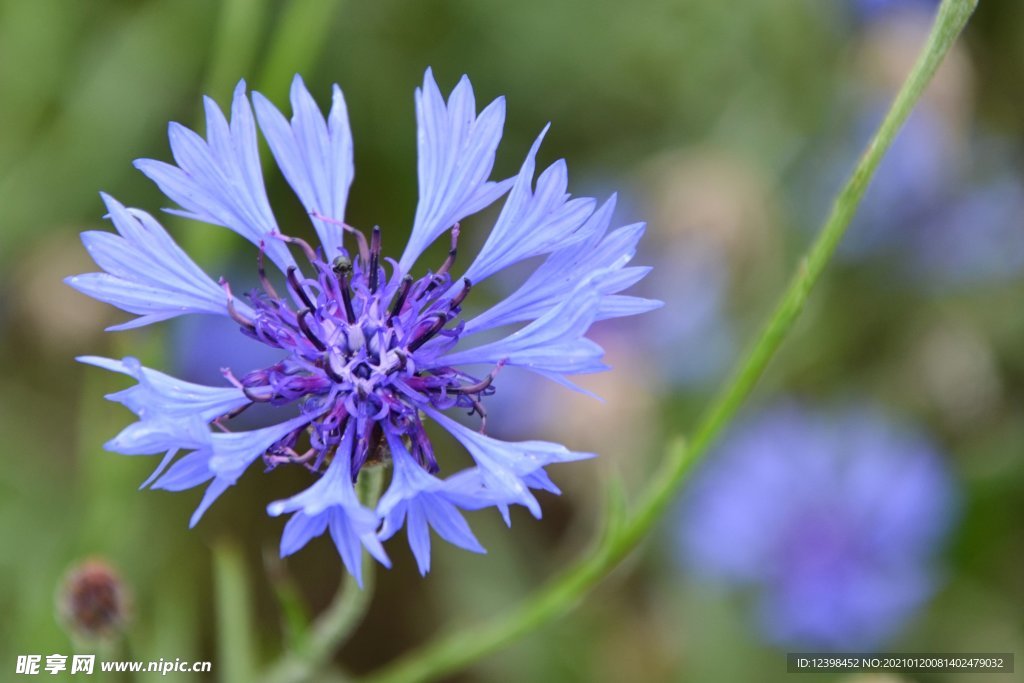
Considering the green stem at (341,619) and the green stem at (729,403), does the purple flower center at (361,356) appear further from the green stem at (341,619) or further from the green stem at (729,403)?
the green stem at (729,403)

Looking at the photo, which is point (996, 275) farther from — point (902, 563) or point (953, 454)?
point (902, 563)

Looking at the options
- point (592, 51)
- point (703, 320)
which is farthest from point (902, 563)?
point (592, 51)

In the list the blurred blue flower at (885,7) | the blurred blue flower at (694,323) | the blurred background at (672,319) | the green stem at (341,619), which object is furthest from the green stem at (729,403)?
the blurred blue flower at (885,7)

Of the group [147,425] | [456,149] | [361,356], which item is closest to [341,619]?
[361,356]

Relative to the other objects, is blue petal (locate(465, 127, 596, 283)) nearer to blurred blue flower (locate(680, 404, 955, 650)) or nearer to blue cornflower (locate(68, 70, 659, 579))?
blue cornflower (locate(68, 70, 659, 579))

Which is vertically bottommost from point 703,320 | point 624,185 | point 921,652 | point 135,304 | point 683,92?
point 921,652

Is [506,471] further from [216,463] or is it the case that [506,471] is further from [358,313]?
[358,313]
